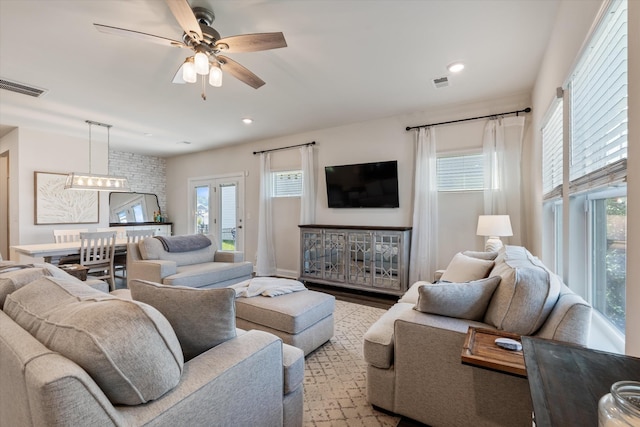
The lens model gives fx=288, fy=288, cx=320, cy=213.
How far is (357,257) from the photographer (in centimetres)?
413

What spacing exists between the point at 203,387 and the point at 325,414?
3.54 ft

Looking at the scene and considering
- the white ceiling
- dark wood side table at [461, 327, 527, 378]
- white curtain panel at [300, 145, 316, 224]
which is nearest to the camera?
dark wood side table at [461, 327, 527, 378]

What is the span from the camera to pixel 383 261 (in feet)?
13.0

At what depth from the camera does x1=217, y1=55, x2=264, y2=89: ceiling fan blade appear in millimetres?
2244

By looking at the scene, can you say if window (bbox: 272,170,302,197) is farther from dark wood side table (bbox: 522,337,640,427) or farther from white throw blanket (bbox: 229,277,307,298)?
dark wood side table (bbox: 522,337,640,427)

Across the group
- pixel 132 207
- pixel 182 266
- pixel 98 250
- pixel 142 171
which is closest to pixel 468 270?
pixel 182 266

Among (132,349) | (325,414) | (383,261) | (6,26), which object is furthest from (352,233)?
(6,26)

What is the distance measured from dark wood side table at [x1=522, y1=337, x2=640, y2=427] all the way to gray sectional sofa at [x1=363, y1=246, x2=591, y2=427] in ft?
2.10

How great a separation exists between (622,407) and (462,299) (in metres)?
1.27

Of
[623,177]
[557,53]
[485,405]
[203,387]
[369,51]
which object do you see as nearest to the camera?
[203,387]

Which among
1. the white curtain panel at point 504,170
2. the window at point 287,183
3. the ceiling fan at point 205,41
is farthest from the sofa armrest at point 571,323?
the window at point 287,183

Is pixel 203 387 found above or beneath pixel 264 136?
beneath

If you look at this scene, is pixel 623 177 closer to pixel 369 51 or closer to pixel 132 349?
pixel 132 349

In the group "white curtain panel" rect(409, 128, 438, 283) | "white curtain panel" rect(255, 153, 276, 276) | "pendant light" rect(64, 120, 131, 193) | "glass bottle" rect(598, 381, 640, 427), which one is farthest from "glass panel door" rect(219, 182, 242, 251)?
"glass bottle" rect(598, 381, 640, 427)
